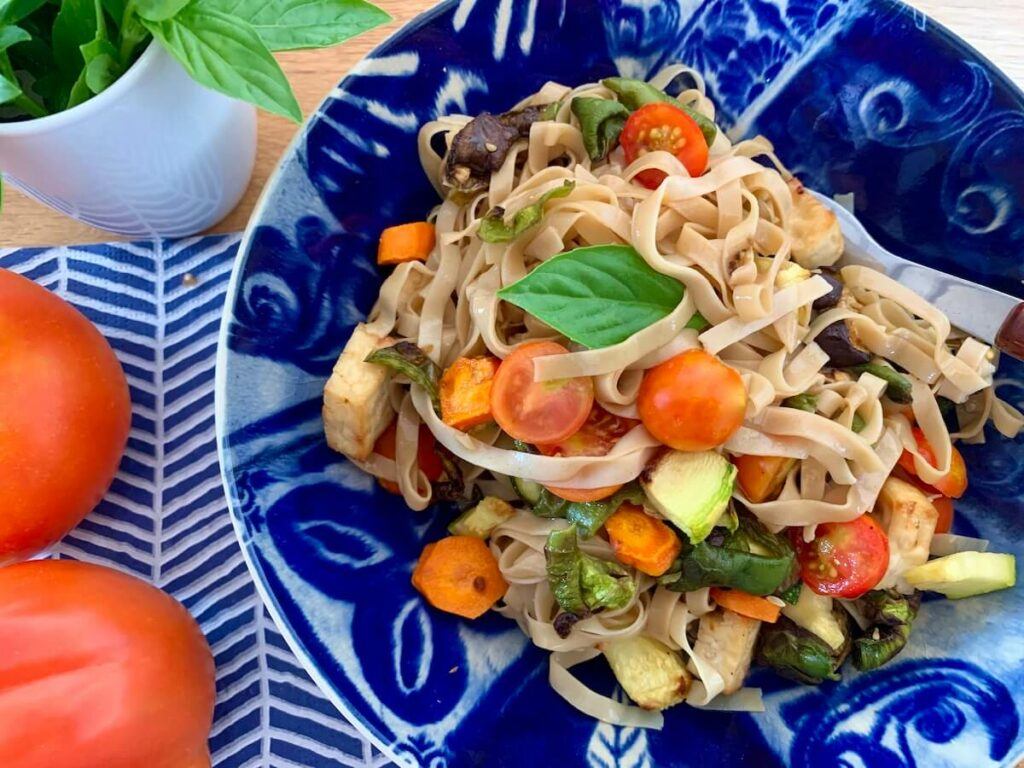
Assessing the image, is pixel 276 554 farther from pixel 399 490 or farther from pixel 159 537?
pixel 159 537

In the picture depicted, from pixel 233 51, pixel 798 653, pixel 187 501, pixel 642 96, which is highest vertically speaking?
pixel 642 96

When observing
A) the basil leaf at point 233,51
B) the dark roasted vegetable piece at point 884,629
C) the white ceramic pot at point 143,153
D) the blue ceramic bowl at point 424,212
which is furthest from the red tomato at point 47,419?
the dark roasted vegetable piece at point 884,629

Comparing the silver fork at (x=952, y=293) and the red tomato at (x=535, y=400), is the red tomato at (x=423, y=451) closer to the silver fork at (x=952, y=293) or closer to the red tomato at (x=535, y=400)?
the red tomato at (x=535, y=400)

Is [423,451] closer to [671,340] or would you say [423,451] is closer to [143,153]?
[671,340]

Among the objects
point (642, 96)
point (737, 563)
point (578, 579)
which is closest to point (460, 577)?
point (578, 579)

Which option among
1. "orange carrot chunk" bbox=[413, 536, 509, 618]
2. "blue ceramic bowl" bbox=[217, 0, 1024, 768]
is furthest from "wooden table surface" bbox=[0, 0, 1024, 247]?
"orange carrot chunk" bbox=[413, 536, 509, 618]

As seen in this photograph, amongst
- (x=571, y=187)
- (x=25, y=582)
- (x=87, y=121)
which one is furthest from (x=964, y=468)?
(x=25, y=582)
